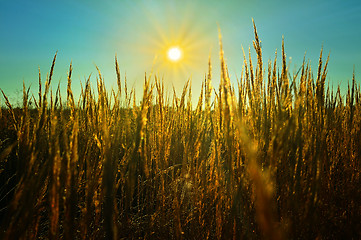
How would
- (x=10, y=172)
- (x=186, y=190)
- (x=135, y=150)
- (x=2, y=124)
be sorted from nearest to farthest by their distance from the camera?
(x=135, y=150) < (x=186, y=190) < (x=10, y=172) < (x=2, y=124)

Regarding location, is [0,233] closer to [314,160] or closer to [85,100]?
[85,100]

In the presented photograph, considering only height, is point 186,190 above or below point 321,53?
below

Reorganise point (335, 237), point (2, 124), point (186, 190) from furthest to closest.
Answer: point (2, 124) < point (186, 190) < point (335, 237)

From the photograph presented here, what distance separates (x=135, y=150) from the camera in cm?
77

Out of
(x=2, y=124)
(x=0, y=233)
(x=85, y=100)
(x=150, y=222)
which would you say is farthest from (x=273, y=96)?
(x=2, y=124)

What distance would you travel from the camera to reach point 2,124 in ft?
9.69

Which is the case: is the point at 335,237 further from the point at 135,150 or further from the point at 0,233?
the point at 0,233

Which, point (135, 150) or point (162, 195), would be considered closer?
point (135, 150)

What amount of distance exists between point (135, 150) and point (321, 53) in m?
1.10

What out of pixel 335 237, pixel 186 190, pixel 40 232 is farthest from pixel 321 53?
pixel 40 232

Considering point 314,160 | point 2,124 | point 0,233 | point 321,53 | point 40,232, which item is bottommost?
point 40,232

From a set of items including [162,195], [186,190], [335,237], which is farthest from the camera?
[186,190]

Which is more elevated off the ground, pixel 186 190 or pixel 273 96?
pixel 273 96

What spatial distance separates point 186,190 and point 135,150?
58 cm
